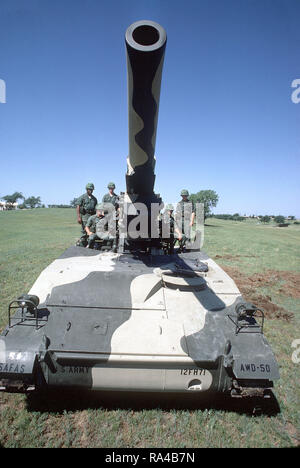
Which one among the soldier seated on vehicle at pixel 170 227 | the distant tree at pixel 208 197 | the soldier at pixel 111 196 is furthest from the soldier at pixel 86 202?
the distant tree at pixel 208 197

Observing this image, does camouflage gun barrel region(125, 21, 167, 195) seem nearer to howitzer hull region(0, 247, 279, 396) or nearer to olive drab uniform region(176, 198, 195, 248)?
howitzer hull region(0, 247, 279, 396)

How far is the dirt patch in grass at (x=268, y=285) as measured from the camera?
8.35 metres

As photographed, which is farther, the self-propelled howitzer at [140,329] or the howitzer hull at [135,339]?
the howitzer hull at [135,339]

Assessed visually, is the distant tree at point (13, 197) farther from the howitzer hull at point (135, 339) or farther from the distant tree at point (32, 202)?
the howitzer hull at point (135, 339)

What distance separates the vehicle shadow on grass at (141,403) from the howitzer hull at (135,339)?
27.0 inches

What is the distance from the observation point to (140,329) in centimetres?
386

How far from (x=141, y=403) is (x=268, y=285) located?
863 centimetres

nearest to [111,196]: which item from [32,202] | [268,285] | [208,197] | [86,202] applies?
[86,202]

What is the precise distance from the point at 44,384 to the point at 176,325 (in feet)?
6.20

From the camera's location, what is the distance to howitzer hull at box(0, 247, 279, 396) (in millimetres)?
3438

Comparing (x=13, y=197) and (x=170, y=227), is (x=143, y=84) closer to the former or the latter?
(x=170, y=227)

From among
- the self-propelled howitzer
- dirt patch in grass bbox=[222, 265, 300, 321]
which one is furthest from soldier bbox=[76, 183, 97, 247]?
dirt patch in grass bbox=[222, 265, 300, 321]
